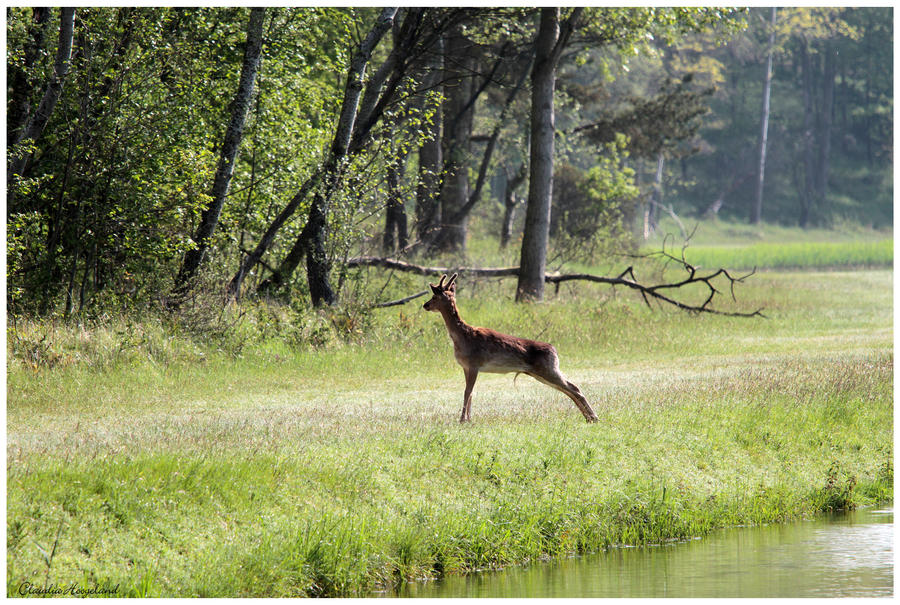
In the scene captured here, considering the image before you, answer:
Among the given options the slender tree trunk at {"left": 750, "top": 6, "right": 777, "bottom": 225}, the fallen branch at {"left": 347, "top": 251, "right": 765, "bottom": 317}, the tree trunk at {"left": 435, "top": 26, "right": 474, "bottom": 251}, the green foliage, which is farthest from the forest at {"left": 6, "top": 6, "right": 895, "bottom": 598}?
the slender tree trunk at {"left": 750, "top": 6, "right": 777, "bottom": 225}

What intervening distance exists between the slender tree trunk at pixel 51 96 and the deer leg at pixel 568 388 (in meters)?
8.91

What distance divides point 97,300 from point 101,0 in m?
4.76

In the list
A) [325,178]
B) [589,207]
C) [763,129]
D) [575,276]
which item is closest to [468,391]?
[325,178]

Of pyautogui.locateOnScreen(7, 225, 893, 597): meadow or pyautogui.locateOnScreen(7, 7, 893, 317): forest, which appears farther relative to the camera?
pyautogui.locateOnScreen(7, 7, 893, 317): forest

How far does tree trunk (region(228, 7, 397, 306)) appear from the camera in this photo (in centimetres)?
2097

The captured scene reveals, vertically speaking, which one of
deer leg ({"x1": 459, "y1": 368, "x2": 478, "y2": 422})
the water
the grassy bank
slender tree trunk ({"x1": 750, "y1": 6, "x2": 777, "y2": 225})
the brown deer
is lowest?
the water

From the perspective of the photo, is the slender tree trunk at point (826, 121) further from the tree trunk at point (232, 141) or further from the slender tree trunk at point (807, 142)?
the tree trunk at point (232, 141)

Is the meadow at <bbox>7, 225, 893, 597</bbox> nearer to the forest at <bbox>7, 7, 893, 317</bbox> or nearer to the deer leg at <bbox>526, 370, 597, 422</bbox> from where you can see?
the deer leg at <bbox>526, 370, 597, 422</bbox>

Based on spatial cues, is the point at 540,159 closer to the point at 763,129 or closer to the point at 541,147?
the point at 541,147

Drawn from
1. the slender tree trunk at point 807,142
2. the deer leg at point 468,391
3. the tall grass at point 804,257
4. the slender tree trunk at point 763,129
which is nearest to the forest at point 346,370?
the deer leg at point 468,391

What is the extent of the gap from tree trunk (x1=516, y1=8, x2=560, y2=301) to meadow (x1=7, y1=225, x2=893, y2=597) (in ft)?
20.0

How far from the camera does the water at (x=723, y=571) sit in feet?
28.6

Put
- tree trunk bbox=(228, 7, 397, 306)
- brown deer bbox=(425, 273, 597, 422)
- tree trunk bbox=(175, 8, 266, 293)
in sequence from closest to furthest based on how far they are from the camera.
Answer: brown deer bbox=(425, 273, 597, 422) < tree trunk bbox=(175, 8, 266, 293) < tree trunk bbox=(228, 7, 397, 306)

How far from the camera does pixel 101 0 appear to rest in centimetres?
1734
